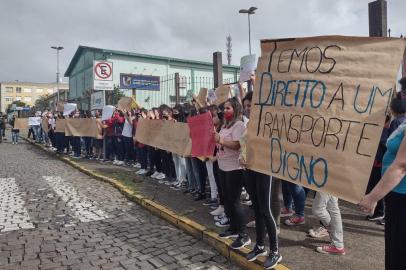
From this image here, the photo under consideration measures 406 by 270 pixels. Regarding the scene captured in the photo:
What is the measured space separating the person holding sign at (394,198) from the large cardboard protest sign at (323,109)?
0.22 m

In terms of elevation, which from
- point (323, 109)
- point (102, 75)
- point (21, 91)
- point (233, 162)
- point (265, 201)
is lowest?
point (265, 201)

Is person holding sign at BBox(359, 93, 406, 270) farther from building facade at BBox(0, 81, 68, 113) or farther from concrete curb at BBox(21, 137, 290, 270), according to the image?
building facade at BBox(0, 81, 68, 113)

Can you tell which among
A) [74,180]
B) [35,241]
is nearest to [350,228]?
[35,241]

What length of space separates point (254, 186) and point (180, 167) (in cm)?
420

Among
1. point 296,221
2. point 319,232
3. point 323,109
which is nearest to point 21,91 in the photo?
point 296,221

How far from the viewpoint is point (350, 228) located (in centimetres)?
532

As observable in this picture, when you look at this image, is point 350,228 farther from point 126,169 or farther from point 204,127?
point 126,169

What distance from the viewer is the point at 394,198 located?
265cm

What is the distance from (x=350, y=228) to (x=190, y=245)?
2.33 meters

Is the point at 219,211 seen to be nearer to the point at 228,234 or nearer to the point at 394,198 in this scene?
the point at 228,234

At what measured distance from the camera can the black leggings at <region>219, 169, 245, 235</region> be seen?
15.6 ft

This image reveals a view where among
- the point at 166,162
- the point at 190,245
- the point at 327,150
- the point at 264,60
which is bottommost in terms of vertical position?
the point at 190,245

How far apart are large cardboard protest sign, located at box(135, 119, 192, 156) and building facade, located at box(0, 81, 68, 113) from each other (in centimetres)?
11138

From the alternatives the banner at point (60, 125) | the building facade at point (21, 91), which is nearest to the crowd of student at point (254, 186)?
the banner at point (60, 125)
